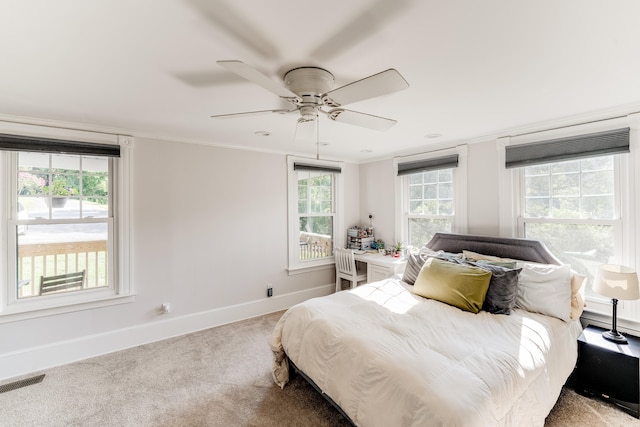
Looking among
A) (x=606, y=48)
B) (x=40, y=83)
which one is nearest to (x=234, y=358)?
(x=40, y=83)

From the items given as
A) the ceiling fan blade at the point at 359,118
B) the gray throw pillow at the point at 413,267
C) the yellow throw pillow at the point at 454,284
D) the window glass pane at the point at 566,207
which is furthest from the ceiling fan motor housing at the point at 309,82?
the window glass pane at the point at 566,207

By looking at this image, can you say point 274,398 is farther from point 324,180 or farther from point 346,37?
point 324,180

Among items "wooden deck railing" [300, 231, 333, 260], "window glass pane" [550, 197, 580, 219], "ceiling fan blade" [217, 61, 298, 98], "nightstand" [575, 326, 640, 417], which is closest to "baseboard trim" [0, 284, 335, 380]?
"wooden deck railing" [300, 231, 333, 260]

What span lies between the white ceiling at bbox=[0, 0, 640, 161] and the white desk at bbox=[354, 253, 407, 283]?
6.33ft

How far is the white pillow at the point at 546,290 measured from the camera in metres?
2.16

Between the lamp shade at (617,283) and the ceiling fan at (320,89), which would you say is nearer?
the ceiling fan at (320,89)

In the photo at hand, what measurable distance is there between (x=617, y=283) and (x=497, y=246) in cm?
93

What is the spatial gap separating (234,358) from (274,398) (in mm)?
753

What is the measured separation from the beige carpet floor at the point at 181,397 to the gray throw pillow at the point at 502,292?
2.44 feet

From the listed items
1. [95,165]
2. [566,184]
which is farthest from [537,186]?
[95,165]

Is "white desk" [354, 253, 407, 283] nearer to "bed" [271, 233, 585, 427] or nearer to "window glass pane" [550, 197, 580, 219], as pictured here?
"bed" [271, 233, 585, 427]

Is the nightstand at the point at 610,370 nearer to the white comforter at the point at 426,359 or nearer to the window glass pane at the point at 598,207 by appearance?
the white comforter at the point at 426,359

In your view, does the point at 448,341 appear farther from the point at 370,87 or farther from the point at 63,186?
the point at 63,186

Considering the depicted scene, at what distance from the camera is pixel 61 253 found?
8.99ft
